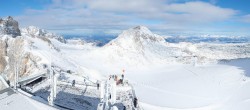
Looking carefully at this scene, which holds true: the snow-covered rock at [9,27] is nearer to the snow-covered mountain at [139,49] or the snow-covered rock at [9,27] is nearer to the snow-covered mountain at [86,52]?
the snow-covered mountain at [86,52]

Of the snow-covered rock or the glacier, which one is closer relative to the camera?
the glacier

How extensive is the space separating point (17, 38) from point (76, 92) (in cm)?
2523

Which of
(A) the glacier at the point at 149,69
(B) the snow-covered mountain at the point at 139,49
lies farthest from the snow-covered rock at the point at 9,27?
(B) the snow-covered mountain at the point at 139,49

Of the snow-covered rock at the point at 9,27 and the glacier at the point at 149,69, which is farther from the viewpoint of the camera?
the snow-covered rock at the point at 9,27

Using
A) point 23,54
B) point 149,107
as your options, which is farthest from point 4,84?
point 23,54

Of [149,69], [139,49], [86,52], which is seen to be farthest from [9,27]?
[149,69]

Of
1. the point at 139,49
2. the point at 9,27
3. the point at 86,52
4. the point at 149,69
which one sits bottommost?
the point at 149,69

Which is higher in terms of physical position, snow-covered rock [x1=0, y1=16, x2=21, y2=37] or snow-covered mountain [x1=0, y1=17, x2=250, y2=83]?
snow-covered rock [x1=0, y1=16, x2=21, y2=37]

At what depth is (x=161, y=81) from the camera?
1918 inches

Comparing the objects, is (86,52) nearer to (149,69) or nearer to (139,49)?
(139,49)

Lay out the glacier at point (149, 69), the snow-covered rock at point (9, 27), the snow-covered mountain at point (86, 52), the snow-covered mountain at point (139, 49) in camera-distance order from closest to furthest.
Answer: the glacier at point (149, 69), the snow-covered mountain at point (86, 52), the snow-covered rock at point (9, 27), the snow-covered mountain at point (139, 49)

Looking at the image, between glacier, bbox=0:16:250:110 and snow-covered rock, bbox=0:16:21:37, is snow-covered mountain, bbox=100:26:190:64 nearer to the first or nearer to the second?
glacier, bbox=0:16:250:110

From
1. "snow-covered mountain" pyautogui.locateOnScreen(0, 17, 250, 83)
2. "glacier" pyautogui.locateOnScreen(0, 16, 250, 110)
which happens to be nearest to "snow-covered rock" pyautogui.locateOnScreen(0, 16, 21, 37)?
"snow-covered mountain" pyautogui.locateOnScreen(0, 17, 250, 83)

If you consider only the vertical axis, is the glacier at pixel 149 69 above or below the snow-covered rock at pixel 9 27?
below
